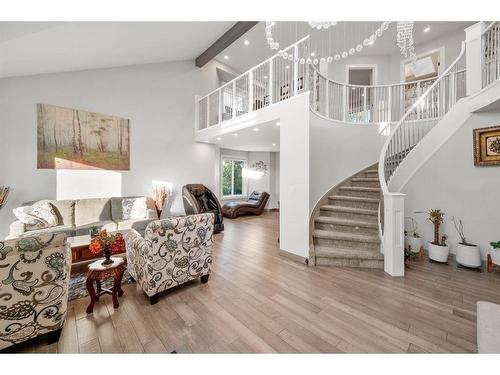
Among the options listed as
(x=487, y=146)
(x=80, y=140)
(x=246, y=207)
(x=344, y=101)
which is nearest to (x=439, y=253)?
(x=487, y=146)

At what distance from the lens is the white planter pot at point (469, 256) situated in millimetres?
2695

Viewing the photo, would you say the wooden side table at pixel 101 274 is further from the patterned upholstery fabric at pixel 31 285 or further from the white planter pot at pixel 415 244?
the white planter pot at pixel 415 244

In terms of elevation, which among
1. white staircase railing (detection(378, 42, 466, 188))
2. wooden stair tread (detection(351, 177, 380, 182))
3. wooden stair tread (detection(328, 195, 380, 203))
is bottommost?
wooden stair tread (detection(328, 195, 380, 203))

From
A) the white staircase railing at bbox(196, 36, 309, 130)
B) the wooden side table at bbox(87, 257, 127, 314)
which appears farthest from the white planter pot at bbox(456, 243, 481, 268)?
the wooden side table at bbox(87, 257, 127, 314)

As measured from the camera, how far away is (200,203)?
5051mm

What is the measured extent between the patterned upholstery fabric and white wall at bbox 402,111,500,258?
4700 mm

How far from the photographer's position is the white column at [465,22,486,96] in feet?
9.36

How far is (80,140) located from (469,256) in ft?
23.2

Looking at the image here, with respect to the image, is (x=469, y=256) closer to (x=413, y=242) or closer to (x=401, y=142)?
(x=413, y=242)

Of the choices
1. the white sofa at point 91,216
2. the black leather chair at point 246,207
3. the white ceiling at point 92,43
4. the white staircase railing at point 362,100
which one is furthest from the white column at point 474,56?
the white sofa at point 91,216

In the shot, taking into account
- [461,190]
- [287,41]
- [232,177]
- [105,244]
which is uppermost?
[287,41]

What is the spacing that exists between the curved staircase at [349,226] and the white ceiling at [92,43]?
4.61 metres

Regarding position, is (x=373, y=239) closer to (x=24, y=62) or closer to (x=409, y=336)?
(x=409, y=336)

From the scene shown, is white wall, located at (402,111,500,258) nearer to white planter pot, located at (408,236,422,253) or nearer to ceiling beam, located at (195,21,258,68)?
white planter pot, located at (408,236,422,253)
